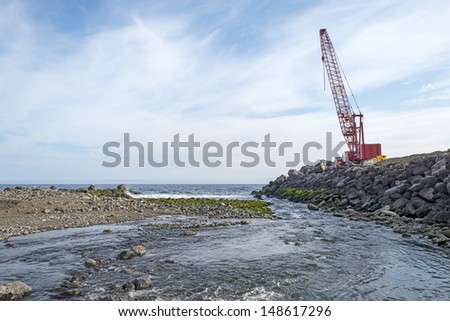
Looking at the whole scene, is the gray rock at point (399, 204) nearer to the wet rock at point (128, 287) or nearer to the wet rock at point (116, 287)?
the wet rock at point (128, 287)

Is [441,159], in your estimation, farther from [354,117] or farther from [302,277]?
[354,117]

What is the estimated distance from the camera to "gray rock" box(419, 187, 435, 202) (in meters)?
22.3

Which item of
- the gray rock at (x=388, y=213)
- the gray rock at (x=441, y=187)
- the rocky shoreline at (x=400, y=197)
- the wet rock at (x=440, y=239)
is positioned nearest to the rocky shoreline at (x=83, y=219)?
the gray rock at (x=388, y=213)

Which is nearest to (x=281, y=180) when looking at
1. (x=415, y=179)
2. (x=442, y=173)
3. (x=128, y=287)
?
(x=415, y=179)

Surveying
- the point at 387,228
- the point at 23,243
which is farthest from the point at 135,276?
the point at 387,228

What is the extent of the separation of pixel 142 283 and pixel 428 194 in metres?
20.4

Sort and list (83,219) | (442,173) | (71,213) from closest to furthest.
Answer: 1. (83,219)
2. (442,173)
3. (71,213)

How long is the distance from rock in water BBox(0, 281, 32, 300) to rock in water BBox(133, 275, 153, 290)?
9.47ft

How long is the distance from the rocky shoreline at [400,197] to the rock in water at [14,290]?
1618cm

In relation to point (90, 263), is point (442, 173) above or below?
above

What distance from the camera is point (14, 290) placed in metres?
9.27

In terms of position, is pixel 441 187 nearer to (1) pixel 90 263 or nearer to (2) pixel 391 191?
(2) pixel 391 191

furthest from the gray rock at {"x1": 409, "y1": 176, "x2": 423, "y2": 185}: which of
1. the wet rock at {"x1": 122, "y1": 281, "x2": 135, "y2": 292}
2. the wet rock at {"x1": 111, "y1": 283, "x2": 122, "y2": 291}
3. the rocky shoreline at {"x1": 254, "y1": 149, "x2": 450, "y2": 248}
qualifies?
the wet rock at {"x1": 111, "y1": 283, "x2": 122, "y2": 291}

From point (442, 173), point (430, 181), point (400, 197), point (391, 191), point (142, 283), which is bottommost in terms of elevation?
point (142, 283)
